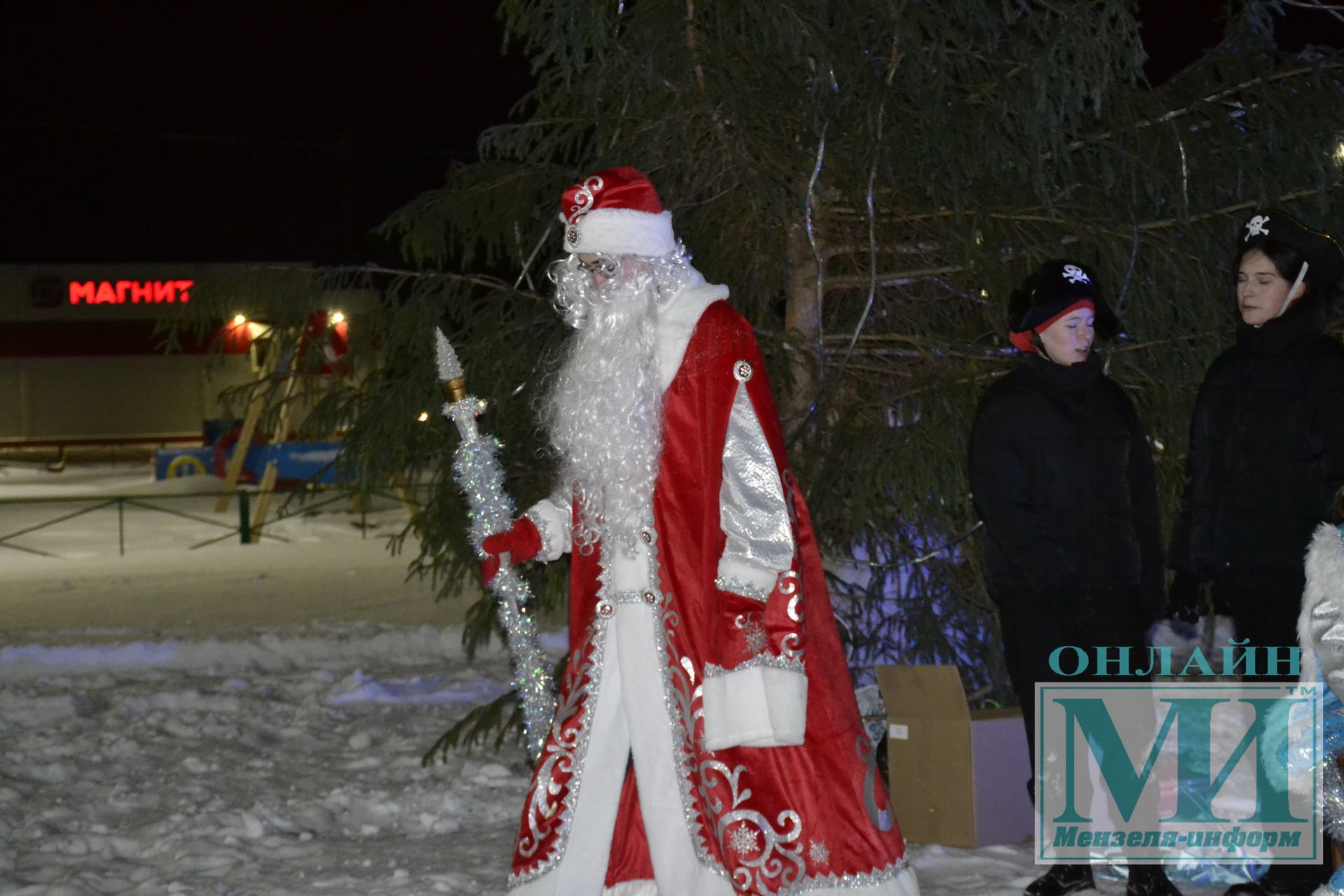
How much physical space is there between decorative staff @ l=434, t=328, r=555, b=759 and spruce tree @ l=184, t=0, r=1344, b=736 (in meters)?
0.87

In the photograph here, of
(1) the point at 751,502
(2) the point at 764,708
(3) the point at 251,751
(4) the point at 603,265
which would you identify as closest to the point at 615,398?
(4) the point at 603,265

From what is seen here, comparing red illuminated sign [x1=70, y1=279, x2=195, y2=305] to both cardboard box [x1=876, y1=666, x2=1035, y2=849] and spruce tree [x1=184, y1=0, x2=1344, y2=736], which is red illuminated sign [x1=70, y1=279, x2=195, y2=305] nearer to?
spruce tree [x1=184, y1=0, x2=1344, y2=736]

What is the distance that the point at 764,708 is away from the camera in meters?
3.23

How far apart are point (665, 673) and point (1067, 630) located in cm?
116

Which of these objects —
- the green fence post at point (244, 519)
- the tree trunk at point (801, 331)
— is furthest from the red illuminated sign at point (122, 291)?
the tree trunk at point (801, 331)

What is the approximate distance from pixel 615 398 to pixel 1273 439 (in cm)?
176

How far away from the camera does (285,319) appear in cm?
533

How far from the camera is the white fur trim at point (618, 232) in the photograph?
351cm

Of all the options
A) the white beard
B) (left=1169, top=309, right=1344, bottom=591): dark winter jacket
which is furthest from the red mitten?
(left=1169, top=309, right=1344, bottom=591): dark winter jacket

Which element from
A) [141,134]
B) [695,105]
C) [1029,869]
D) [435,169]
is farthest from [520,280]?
[435,169]

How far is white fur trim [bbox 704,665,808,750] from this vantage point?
3.22 metres

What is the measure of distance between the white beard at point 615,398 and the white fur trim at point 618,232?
0.12ft

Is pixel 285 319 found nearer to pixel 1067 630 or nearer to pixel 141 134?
pixel 1067 630

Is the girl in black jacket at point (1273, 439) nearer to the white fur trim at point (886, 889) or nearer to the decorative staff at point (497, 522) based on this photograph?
the white fur trim at point (886, 889)
